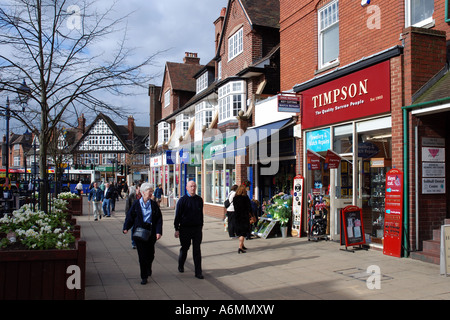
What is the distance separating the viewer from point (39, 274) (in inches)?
195

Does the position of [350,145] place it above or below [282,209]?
above

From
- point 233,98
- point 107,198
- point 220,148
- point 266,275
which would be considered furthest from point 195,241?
point 107,198

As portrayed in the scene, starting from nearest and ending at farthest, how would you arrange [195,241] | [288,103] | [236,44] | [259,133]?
[195,241] < [288,103] < [259,133] < [236,44]

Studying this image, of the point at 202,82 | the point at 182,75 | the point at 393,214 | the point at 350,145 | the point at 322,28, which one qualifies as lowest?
the point at 393,214

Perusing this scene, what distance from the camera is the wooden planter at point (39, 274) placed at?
483 centimetres

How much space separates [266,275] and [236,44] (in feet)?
48.8

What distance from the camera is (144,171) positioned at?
6178 centimetres

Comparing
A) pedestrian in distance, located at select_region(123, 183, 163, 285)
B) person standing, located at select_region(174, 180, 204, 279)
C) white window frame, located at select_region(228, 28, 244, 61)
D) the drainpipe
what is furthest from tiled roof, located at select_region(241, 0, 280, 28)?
pedestrian in distance, located at select_region(123, 183, 163, 285)

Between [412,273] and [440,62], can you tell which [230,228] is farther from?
[440,62]

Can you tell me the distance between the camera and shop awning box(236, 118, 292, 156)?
1307 centimetres

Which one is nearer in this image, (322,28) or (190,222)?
(190,222)

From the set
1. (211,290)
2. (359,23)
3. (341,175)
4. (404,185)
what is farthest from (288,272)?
(359,23)

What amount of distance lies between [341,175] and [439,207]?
2854 millimetres

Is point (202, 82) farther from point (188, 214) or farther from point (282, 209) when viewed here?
point (188, 214)
